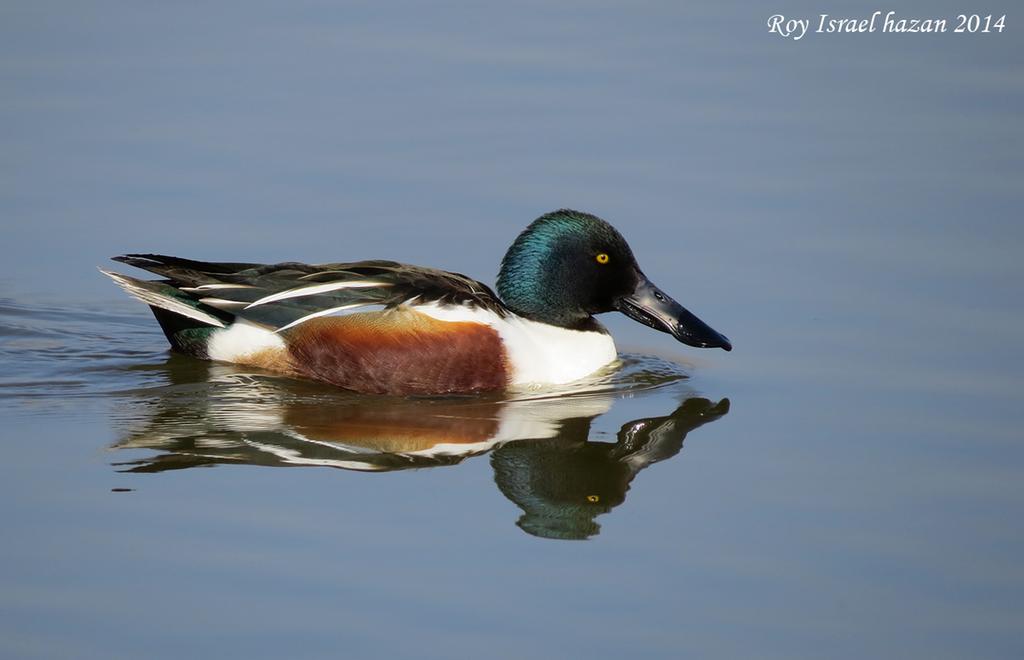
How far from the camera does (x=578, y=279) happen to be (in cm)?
938

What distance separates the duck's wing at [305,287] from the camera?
898 centimetres

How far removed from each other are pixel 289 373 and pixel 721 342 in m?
2.40

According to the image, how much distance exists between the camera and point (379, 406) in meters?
8.66

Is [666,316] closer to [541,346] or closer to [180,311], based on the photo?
[541,346]

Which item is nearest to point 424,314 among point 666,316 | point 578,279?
point 578,279

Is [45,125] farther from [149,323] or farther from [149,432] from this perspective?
[149,432]

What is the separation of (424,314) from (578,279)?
3.27ft

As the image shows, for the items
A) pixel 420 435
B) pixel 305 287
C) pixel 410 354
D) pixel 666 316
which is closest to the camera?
pixel 420 435

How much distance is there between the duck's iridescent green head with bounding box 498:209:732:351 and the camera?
9305 millimetres

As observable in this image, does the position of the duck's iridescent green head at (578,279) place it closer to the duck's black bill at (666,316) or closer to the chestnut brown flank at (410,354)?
the duck's black bill at (666,316)

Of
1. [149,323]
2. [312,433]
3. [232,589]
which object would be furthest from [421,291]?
[232,589]

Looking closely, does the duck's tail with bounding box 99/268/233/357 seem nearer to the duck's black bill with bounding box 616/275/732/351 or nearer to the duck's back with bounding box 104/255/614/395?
the duck's back with bounding box 104/255/614/395

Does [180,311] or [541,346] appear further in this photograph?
[180,311]

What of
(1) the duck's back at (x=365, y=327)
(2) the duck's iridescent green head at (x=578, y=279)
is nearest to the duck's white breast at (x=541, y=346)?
(1) the duck's back at (x=365, y=327)
